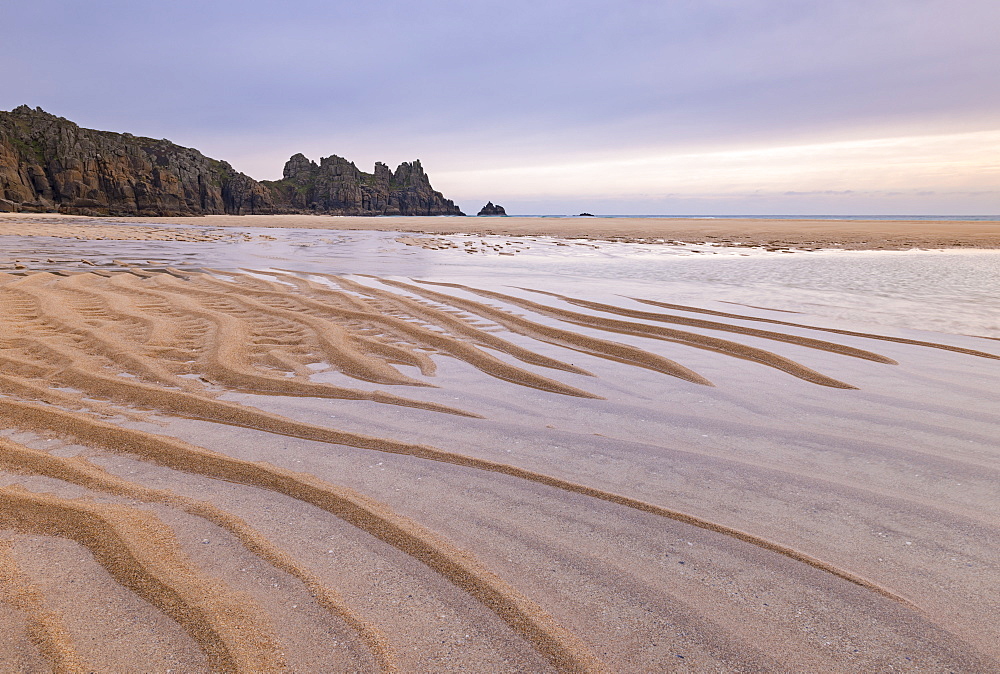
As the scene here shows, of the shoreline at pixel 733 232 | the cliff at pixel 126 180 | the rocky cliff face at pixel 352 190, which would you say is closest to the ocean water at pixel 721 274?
the shoreline at pixel 733 232

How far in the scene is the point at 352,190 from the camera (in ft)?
506

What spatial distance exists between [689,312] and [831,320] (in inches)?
71.3

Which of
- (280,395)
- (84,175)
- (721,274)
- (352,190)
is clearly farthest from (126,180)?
(280,395)

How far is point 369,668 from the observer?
168 cm

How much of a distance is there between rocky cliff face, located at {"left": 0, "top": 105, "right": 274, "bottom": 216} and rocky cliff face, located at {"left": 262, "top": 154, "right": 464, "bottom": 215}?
106 ft

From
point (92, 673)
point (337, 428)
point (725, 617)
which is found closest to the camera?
point (92, 673)

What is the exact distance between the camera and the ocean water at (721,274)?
8.30m

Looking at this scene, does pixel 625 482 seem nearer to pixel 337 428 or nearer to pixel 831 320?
pixel 337 428

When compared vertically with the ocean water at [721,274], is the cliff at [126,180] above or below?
above

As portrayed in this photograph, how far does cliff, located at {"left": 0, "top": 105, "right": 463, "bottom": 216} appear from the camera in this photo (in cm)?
8919

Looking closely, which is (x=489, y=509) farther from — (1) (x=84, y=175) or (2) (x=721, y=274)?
(1) (x=84, y=175)

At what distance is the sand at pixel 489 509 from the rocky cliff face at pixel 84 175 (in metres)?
96.3

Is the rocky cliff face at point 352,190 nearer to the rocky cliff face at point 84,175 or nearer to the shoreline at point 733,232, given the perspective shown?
the rocky cliff face at point 84,175

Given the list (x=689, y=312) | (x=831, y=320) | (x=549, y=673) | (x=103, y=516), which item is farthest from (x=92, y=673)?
(x=831, y=320)
